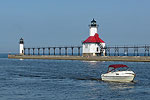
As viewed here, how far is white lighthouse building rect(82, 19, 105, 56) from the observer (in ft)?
405

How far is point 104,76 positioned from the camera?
4897 centimetres

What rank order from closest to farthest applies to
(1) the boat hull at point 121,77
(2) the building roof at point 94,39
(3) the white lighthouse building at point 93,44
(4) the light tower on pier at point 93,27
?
(1) the boat hull at point 121,77 → (2) the building roof at point 94,39 → (3) the white lighthouse building at point 93,44 → (4) the light tower on pier at point 93,27

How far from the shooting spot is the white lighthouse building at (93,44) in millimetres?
123438

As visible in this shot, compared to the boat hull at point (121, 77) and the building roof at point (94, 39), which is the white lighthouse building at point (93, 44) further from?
the boat hull at point (121, 77)

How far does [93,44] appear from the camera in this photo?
404 feet

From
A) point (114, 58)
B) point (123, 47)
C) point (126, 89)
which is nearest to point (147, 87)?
point (126, 89)

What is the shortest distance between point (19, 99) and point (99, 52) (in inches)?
3698

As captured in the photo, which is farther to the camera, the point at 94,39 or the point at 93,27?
the point at 93,27

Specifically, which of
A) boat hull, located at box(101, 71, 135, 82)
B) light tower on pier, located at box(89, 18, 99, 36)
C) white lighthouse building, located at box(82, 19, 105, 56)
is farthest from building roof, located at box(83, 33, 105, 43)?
boat hull, located at box(101, 71, 135, 82)

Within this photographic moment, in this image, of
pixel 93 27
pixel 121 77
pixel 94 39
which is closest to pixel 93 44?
pixel 94 39

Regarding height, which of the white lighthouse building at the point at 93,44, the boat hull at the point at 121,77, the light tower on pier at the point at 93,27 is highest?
the light tower on pier at the point at 93,27

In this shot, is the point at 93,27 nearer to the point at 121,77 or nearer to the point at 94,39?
the point at 94,39

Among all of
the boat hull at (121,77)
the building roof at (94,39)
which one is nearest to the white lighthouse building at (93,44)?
the building roof at (94,39)

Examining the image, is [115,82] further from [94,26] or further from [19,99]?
[94,26]
